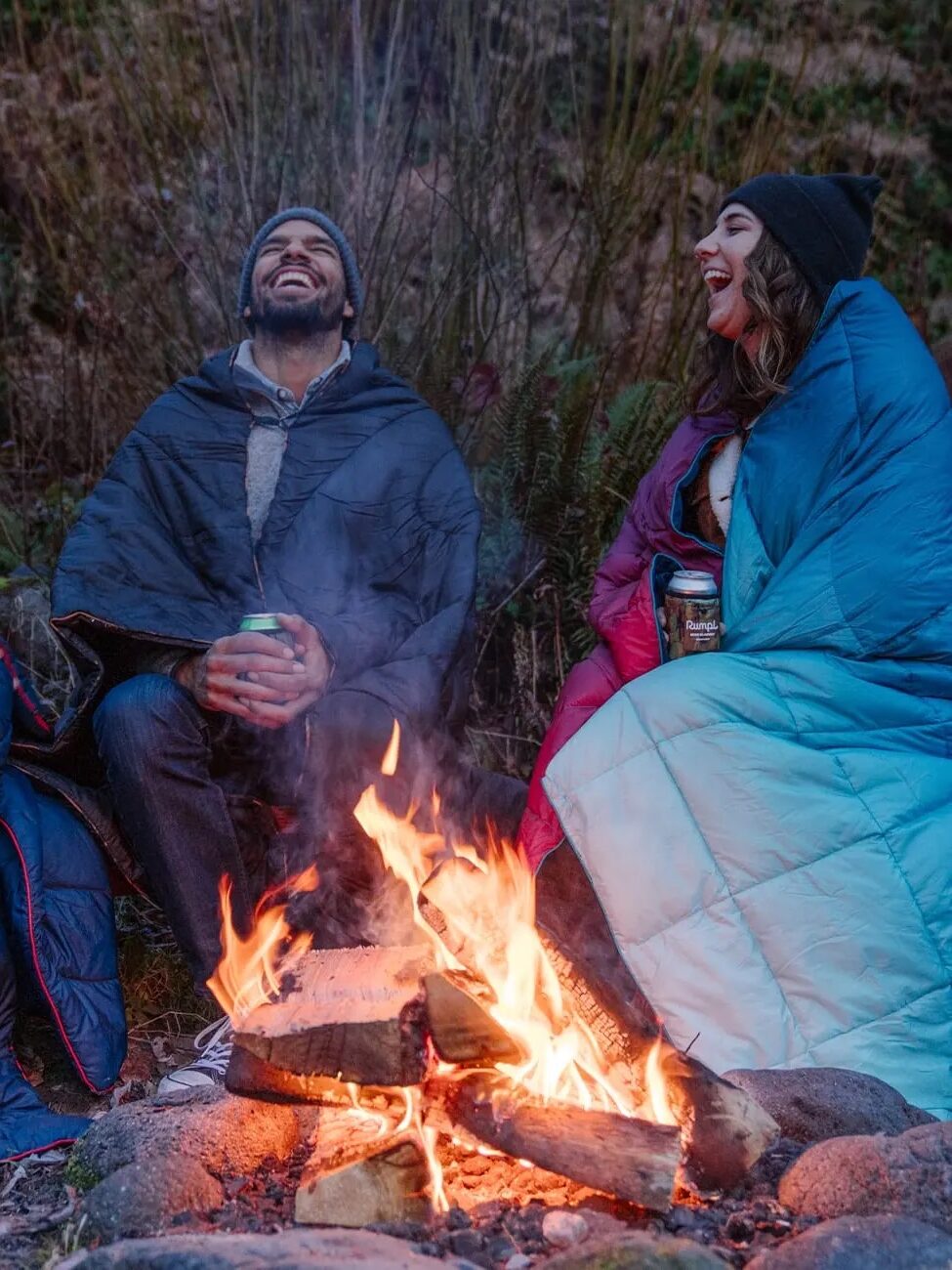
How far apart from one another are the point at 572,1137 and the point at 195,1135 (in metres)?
0.71

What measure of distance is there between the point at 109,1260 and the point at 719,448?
8.23ft

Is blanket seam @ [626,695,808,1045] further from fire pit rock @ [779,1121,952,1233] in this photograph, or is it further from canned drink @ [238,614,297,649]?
canned drink @ [238,614,297,649]

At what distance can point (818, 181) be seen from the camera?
346 centimetres

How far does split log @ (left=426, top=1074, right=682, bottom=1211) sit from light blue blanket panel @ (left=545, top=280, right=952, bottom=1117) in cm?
64

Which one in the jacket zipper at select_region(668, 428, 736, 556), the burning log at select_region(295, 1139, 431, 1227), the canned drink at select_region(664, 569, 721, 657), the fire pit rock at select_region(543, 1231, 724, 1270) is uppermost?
the jacket zipper at select_region(668, 428, 736, 556)

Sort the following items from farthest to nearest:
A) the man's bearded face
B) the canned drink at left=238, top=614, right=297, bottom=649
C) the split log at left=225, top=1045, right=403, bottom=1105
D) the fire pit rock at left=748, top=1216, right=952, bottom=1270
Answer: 1. the man's bearded face
2. the canned drink at left=238, top=614, right=297, bottom=649
3. the split log at left=225, top=1045, right=403, bottom=1105
4. the fire pit rock at left=748, top=1216, right=952, bottom=1270

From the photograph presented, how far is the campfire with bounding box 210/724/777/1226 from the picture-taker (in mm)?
2164

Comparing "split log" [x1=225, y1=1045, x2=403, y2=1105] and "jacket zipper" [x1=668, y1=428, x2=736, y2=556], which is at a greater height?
"jacket zipper" [x1=668, y1=428, x2=736, y2=556]

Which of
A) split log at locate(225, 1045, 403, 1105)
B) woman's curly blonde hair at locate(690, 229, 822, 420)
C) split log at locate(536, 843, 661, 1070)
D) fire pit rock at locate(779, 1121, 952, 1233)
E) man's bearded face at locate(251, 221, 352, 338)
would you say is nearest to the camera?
fire pit rock at locate(779, 1121, 952, 1233)

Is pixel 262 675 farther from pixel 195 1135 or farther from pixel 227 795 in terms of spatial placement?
pixel 195 1135

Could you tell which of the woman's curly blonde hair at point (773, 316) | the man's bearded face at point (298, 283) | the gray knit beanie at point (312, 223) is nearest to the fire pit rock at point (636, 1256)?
the woman's curly blonde hair at point (773, 316)

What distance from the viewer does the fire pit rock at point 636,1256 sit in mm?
1850

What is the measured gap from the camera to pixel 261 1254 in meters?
1.88

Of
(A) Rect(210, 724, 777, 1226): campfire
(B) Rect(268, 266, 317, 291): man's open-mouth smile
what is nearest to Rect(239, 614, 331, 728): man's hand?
(A) Rect(210, 724, 777, 1226): campfire
